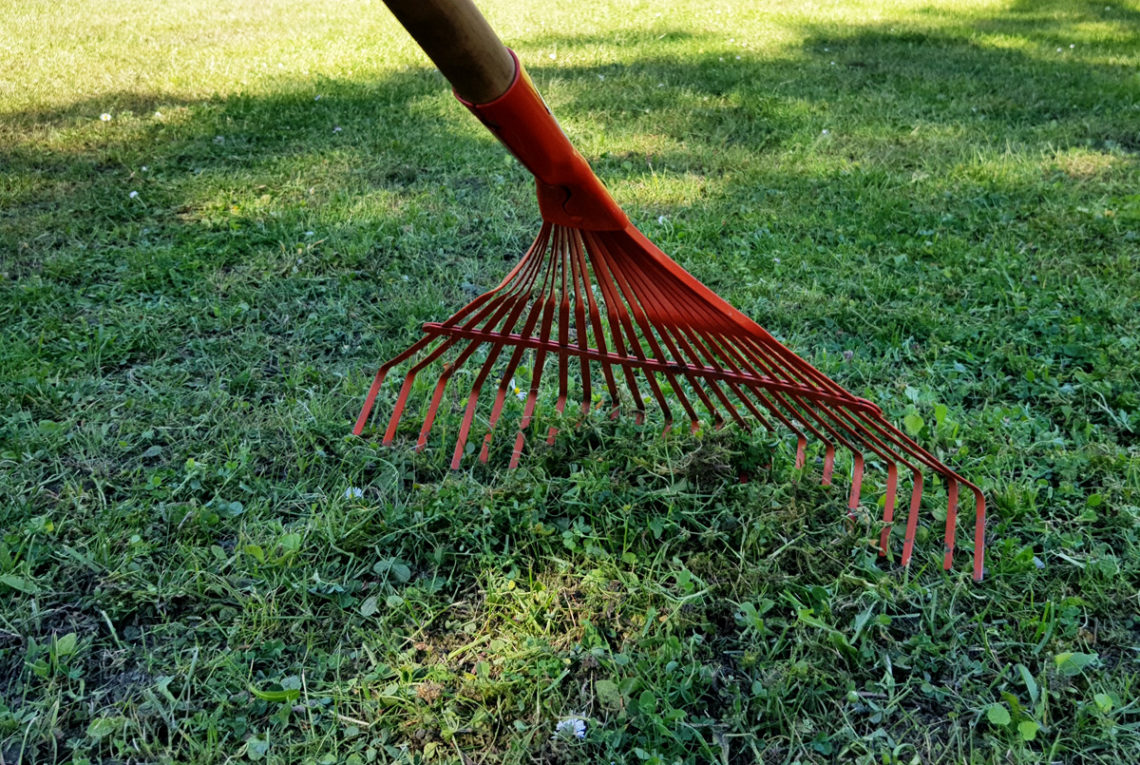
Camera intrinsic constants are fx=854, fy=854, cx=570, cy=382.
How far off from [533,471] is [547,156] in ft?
2.50

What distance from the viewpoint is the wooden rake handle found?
1.46 meters

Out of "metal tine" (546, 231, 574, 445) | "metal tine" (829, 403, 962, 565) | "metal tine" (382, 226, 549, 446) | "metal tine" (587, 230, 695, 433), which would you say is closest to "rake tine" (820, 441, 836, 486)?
"metal tine" (829, 403, 962, 565)

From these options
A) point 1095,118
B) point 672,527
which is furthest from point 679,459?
point 1095,118

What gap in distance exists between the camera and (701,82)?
539 centimetres

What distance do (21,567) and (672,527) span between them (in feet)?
4.57

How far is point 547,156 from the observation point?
171 centimetres

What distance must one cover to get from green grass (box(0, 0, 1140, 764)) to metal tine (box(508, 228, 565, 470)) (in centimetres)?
9

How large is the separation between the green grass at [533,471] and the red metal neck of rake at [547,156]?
0.58 meters

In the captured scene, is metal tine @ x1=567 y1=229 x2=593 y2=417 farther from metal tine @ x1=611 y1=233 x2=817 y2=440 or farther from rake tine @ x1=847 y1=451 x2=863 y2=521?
rake tine @ x1=847 y1=451 x2=863 y2=521

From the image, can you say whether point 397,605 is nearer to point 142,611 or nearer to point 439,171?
point 142,611

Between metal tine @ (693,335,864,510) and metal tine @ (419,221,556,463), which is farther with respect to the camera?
metal tine @ (419,221,556,463)

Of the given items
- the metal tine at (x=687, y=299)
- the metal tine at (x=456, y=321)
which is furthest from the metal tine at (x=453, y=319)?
the metal tine at (x=687, y=299)

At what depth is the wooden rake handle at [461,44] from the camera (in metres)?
1.46

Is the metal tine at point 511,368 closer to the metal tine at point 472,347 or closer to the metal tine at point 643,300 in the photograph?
the metal tine at point 472,347
